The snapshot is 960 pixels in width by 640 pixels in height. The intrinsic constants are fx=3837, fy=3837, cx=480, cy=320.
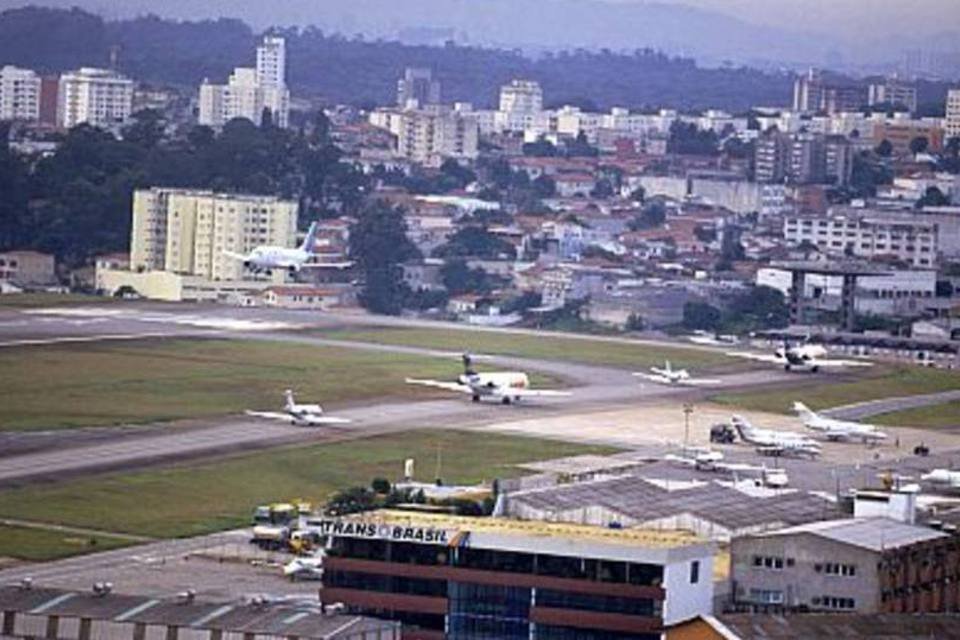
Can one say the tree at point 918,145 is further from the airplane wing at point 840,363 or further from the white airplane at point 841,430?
the white airplane at point 841,430

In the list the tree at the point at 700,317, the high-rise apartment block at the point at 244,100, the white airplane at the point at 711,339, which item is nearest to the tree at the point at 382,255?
the tree at the point at 700,317

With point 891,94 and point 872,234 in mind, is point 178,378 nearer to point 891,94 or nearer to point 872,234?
point 872,234

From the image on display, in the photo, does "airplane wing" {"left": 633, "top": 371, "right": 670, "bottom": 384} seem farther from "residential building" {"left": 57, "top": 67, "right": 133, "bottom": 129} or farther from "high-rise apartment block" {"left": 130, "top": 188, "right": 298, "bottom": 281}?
"residential building" {"left": 57, "top": 67, "right": 133, "bottom": 129}

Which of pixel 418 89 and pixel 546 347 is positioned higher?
pixel 418 89

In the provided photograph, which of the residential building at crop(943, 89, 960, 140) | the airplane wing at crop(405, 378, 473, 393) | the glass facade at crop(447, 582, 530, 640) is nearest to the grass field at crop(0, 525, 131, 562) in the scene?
the glass facade at crop(447, 582, 530, 640)

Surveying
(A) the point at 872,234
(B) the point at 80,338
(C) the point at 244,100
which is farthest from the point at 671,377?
(C) the point at 244,100

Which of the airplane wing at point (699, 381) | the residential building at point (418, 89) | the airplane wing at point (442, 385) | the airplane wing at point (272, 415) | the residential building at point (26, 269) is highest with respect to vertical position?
the residential building at point (418, 89)
